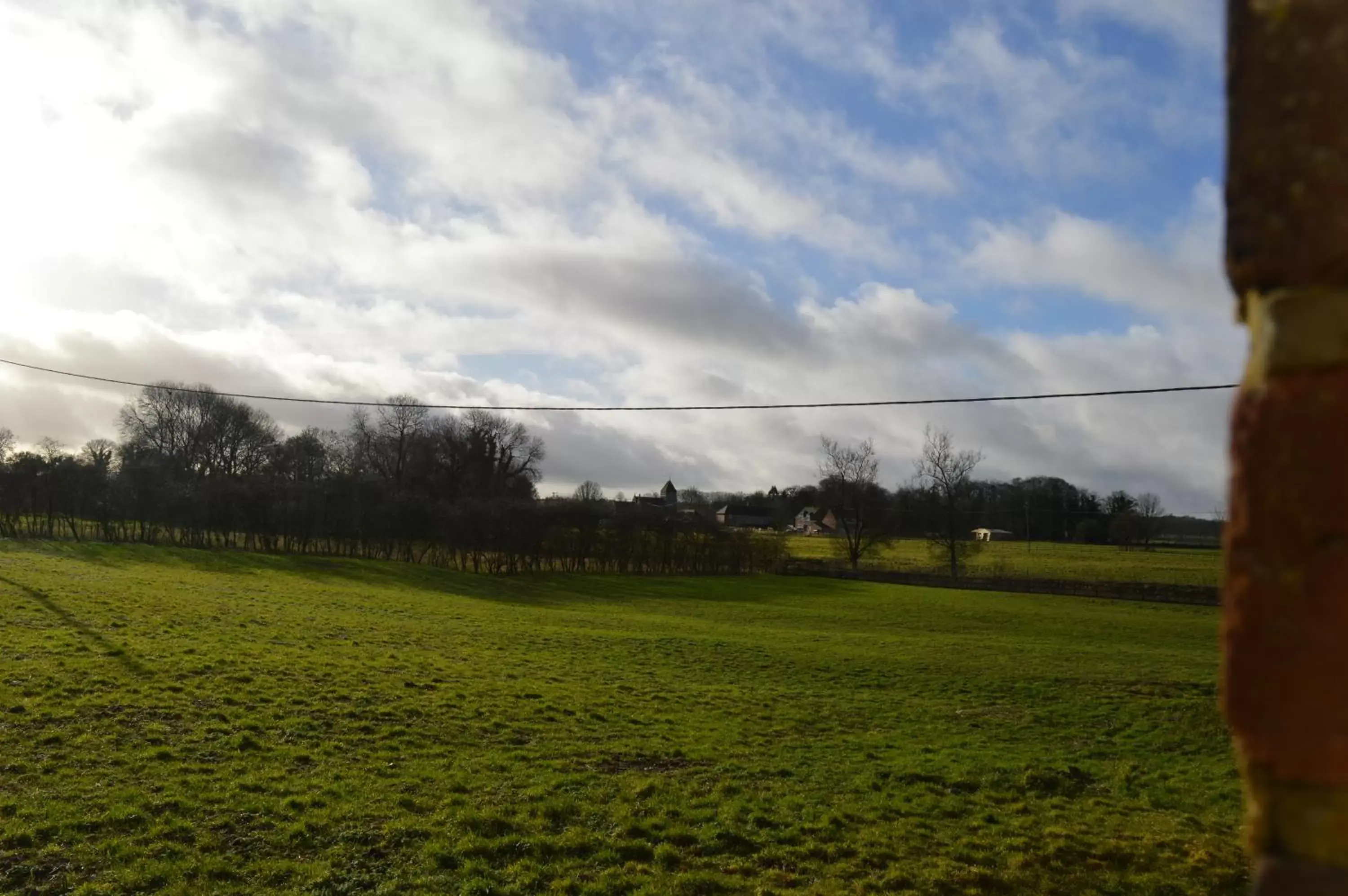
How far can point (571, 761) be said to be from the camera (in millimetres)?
11867

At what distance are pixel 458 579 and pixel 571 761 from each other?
3635 cm

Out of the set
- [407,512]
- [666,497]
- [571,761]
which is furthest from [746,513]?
[571,761]

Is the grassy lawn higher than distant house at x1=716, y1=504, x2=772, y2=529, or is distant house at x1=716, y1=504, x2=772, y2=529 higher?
distant house at x1=716, y1=504, x2=772, y2=529

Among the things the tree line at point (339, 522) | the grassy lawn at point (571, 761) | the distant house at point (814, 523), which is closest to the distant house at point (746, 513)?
the distant house at point (814, 523)

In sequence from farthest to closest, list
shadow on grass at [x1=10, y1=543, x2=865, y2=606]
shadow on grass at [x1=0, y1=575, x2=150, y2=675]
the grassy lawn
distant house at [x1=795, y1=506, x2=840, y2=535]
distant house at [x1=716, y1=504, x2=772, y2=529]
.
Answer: distant house at [x1=716, y1=504, x2=772, y2=529], distant house at [x1=795, y1=506, x2=840, y2=535], shadow on grass at [x1=10, y1=543, x2=865, y2=606], shadow on grass at [x1=0, y1=575, x2=150, y2=675], the grassy lawn

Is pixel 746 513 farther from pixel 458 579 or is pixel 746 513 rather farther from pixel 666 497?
pixel 458 579

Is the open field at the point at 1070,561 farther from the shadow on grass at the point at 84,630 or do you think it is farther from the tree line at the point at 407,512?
the shadow on grass at the point at 84,630

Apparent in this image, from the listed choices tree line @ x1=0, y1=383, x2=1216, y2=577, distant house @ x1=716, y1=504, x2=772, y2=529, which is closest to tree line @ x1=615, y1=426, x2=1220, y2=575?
tree line @ x1=0, y1=383, x2=1216, y2=577

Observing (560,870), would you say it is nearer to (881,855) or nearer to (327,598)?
(881,855)

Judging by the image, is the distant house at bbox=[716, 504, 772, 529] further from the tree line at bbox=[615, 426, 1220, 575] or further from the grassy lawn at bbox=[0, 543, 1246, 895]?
the grassy lawn at bbox=[0, 543, 1246, 895]

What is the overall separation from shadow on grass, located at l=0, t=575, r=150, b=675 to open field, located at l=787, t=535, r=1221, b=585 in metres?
42.1

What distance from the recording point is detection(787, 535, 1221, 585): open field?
5238cm

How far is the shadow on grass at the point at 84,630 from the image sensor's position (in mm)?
15852

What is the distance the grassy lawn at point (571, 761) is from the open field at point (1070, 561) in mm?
28105
